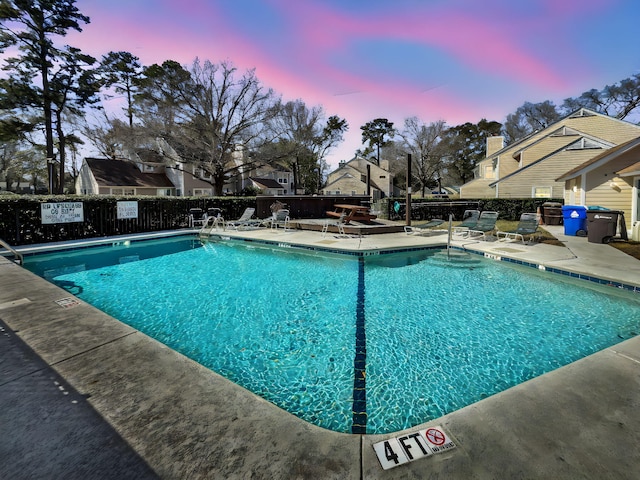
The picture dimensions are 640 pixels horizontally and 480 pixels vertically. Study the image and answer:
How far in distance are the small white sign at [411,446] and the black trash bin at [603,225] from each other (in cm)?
1108

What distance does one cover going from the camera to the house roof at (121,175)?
92.4ft

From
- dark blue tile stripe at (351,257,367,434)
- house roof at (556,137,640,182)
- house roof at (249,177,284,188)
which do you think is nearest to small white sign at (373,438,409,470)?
dark blue tile stripe at (351,257,367,434)

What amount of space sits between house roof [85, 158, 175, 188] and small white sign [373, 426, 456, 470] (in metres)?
32.0

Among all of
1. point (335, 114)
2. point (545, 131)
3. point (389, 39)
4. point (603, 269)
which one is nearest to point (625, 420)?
point (603, 269)

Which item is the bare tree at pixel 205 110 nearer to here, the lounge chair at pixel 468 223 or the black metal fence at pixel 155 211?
the black metal fence at pixel 155 211

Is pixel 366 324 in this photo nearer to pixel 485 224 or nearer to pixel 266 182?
pixel 485 224

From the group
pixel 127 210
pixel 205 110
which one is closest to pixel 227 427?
pixel 127 210

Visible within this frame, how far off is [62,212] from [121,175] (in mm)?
20663

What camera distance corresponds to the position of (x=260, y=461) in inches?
66.4

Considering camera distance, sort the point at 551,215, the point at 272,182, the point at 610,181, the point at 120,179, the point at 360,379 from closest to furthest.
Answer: the point at 360,379
the point at 610,181
the point at 551,215
the point at 120,179
the point at 272,182

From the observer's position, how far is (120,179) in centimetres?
2883

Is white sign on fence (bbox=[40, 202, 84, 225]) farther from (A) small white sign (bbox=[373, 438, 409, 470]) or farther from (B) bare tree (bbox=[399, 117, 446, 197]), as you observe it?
(B) bare tree (bbox=[399, 117, 446, 197])

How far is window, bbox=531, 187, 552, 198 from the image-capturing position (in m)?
19.9

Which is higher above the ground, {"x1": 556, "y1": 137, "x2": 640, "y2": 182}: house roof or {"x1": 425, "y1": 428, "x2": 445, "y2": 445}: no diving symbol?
{"x1": 556, "y1": 137, "x2": 640, "y2": 182}: house roof
